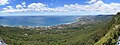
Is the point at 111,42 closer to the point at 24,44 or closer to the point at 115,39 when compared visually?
the point at 115,39

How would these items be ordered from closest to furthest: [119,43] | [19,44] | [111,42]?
1. [119,43]
2. [111,42]
3. [19,44]

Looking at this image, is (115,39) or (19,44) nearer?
(115,39)

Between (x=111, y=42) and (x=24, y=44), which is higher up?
(x=111, y=42)

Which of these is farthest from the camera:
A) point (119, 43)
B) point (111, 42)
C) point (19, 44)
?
point (19, 44)

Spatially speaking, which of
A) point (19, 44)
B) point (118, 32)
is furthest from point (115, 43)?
point (19, 44)

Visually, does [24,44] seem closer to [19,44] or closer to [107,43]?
[19,44]

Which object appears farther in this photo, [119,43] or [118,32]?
[118,32]

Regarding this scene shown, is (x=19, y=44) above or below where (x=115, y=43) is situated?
below

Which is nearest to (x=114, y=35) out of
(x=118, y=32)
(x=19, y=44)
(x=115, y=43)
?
(x=118, y=32)

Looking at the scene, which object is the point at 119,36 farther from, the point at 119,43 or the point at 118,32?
the point at 119,43
